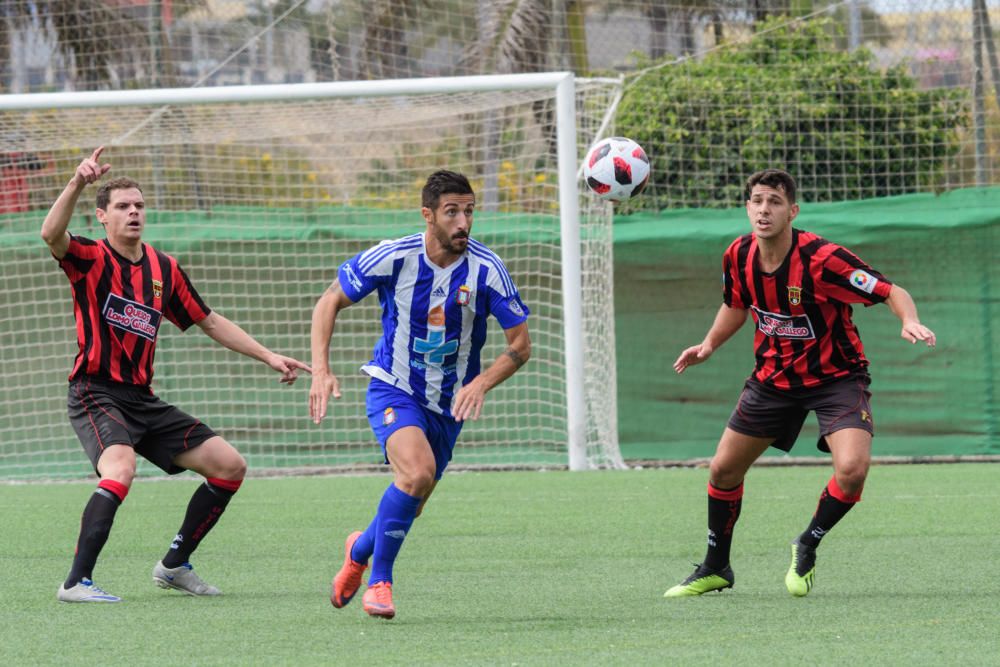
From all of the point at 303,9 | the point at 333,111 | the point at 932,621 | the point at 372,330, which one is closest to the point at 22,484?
the point at 372,330

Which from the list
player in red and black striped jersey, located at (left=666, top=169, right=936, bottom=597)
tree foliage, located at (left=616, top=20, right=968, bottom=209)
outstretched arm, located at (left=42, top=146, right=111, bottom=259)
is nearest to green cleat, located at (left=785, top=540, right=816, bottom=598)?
player in red and black striped jersey, located at (left=666, top=169, right=936, bottom=597)

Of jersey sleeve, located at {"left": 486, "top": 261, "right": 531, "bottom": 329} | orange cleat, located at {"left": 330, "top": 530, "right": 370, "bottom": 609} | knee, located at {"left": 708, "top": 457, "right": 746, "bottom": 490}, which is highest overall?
jersey sleeve, located at {"left": 486, "top": 261, "right": 531, "bottom": 329}

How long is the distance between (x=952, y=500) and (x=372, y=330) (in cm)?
595

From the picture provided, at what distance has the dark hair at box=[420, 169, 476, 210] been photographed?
602 cm

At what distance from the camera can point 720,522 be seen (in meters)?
6.54

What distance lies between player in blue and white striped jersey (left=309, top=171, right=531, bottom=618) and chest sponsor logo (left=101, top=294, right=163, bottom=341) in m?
1.15

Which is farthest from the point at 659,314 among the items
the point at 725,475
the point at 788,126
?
the point at 725,475

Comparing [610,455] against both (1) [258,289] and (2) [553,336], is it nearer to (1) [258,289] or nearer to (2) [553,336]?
(2) [553,336]

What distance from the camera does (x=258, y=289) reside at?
1344 cm

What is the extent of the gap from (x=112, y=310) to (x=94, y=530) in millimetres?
1081

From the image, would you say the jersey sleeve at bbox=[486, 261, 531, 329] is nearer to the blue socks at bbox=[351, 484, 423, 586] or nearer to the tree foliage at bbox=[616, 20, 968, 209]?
the blue socks at bbox=[351, 484, 423, 586]

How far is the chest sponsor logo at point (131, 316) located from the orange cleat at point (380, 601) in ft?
6.21

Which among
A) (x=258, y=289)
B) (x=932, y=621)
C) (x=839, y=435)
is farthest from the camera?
(x=258, y=289)

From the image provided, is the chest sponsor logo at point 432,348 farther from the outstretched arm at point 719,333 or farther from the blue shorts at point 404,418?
the outstretched arm at point 719,333
